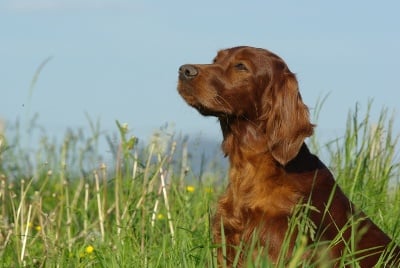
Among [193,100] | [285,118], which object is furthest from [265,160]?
[193,100]

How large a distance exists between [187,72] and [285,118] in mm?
528

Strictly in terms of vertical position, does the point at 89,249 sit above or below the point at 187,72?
below

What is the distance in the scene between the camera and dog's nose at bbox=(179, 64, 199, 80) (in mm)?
4492

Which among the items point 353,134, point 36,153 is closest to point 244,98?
point 353,134

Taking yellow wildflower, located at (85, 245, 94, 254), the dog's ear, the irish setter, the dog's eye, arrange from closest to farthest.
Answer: the irish setter → the dog's ear → the dog's eye → yellow wildflower, located at (85, 245, 94, 254)

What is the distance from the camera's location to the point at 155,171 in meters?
5.49

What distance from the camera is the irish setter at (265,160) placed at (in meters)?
4.39

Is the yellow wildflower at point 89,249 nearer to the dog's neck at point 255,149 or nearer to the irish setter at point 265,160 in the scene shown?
the irish setter at point 265,160

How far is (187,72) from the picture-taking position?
4492 millimetres

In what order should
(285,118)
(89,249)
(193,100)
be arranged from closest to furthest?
(193,100) < (285,118) < (89,249)

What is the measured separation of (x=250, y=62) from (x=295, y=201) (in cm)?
73

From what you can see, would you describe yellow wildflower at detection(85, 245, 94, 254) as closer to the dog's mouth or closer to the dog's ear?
the dog's mouth

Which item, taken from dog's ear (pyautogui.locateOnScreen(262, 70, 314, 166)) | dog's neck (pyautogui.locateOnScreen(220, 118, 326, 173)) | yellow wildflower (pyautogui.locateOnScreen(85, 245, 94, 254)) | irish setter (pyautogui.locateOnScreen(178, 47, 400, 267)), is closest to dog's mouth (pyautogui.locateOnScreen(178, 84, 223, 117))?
irish setter (pyautogui.locateOnScreen(178, 47, 400, 267))

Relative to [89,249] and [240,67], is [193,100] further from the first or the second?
[89,249]
